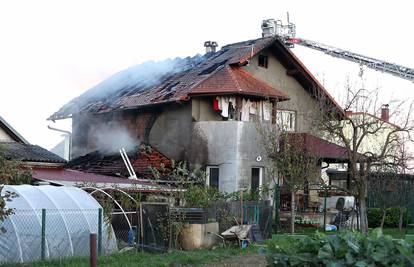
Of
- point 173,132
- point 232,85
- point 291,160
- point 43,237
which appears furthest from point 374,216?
Result: point 43,237

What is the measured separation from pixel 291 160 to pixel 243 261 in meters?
7.74

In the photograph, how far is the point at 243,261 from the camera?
16.0 meters

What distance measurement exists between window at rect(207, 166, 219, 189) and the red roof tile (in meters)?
3.17

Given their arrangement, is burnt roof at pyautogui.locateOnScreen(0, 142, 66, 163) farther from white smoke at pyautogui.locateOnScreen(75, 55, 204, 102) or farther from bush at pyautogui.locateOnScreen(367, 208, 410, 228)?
bush at pyautogui.locateOnScreen(367, 208, 410, 228)

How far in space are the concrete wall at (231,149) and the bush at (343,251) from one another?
16.4 metres

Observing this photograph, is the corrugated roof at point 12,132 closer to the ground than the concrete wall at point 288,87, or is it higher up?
closer to the ground

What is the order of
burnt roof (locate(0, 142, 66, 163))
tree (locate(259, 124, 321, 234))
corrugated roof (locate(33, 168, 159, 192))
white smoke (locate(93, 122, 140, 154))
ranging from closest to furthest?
corrugated roof (locate(33, 168, 159, 192)), tree (locate(259, 124, 321, 234)), burnt roof (locate(0, 142, 66, 163)), white smoke (locate(93, 122, 140, 154))

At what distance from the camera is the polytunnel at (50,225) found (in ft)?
48.5

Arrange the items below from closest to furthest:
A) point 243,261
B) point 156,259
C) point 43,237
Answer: point 43,237 < point 156,259 < point 243,261

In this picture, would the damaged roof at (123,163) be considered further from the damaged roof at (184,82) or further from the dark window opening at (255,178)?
the dark window opening at (255,178)

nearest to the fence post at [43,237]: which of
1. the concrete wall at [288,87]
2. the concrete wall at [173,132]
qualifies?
the concrete wall at [173,132]

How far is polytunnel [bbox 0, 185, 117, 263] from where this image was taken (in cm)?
1478

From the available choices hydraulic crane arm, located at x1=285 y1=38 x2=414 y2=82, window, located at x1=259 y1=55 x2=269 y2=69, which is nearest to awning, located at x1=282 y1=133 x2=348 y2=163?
window, located at x1=259 y1=55 x2=269 y2=69

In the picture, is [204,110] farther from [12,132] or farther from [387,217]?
[387,217]
